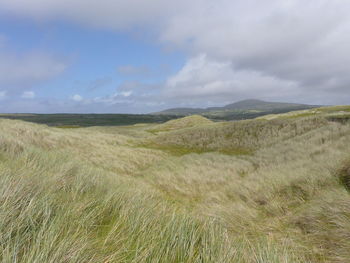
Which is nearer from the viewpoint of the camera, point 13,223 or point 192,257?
point 13,223

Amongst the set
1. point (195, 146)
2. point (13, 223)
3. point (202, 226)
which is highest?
point (13, 223)

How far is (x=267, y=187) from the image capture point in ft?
28.9

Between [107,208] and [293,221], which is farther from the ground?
[107,208]

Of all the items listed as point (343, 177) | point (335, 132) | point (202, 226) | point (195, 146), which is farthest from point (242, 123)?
point (202, 226)

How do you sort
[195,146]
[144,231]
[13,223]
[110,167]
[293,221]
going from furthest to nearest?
[195,146]
[110,167]
[293,221]
[144,231]
[13,223]

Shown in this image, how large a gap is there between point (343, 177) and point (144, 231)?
24.1 ft

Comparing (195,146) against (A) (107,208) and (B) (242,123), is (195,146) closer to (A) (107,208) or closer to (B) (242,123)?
(B) (242,123)

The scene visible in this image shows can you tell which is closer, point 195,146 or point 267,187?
point 267,187

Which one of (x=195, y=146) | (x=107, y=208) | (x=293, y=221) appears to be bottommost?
(x=195, y=146)

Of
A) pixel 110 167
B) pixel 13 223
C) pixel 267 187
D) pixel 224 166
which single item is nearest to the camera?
pixel 13 223

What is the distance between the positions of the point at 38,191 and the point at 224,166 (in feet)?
48.4

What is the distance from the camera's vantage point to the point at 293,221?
5.35m

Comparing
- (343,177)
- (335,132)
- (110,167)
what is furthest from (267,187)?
(335,132)

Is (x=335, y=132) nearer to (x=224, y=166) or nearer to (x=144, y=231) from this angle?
(x=224, y=166)
